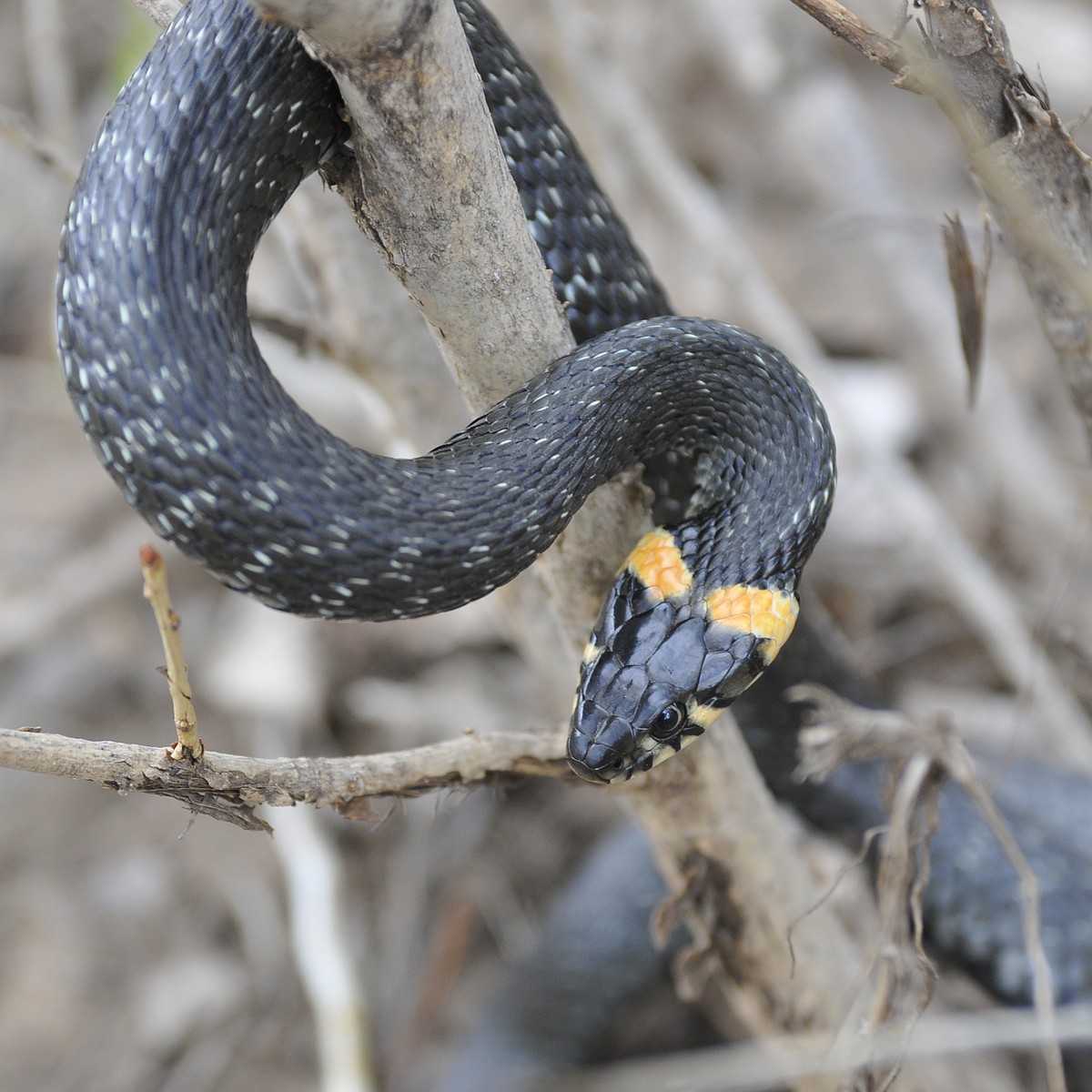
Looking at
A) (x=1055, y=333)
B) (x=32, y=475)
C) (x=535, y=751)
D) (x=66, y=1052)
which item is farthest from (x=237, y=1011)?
(x=1055, y=333)

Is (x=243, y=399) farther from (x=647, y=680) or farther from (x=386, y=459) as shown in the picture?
(x=647, y=680)

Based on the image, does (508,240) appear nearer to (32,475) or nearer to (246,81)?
(246,81)

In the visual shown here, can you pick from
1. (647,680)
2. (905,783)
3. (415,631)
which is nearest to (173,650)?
(647,680)

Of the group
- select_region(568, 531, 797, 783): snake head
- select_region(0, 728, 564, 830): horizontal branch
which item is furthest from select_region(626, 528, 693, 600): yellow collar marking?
select_region(0, 728, 564, 830): horizontal branch

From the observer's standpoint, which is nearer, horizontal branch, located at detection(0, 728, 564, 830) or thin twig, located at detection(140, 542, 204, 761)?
thin twig, located at detection(140, 542, 204, 761)

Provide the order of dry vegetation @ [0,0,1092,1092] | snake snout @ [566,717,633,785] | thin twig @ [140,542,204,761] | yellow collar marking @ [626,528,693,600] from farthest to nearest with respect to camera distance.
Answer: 1. dry vegetation @ [0,0,1092,1092]
2. yellow collar marking @ [626,528,693,600]
3. snake snout @ [566,717,633,785]
4. thin twig @ [140,542,204,761]

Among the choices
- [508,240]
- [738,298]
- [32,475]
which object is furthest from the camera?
[32,475]

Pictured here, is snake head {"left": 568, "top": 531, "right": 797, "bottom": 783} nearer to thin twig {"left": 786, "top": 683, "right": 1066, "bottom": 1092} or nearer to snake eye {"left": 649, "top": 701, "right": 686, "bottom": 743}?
snake eye {"left": 649, "top": 701, "right": 686, "bottom": 743}
